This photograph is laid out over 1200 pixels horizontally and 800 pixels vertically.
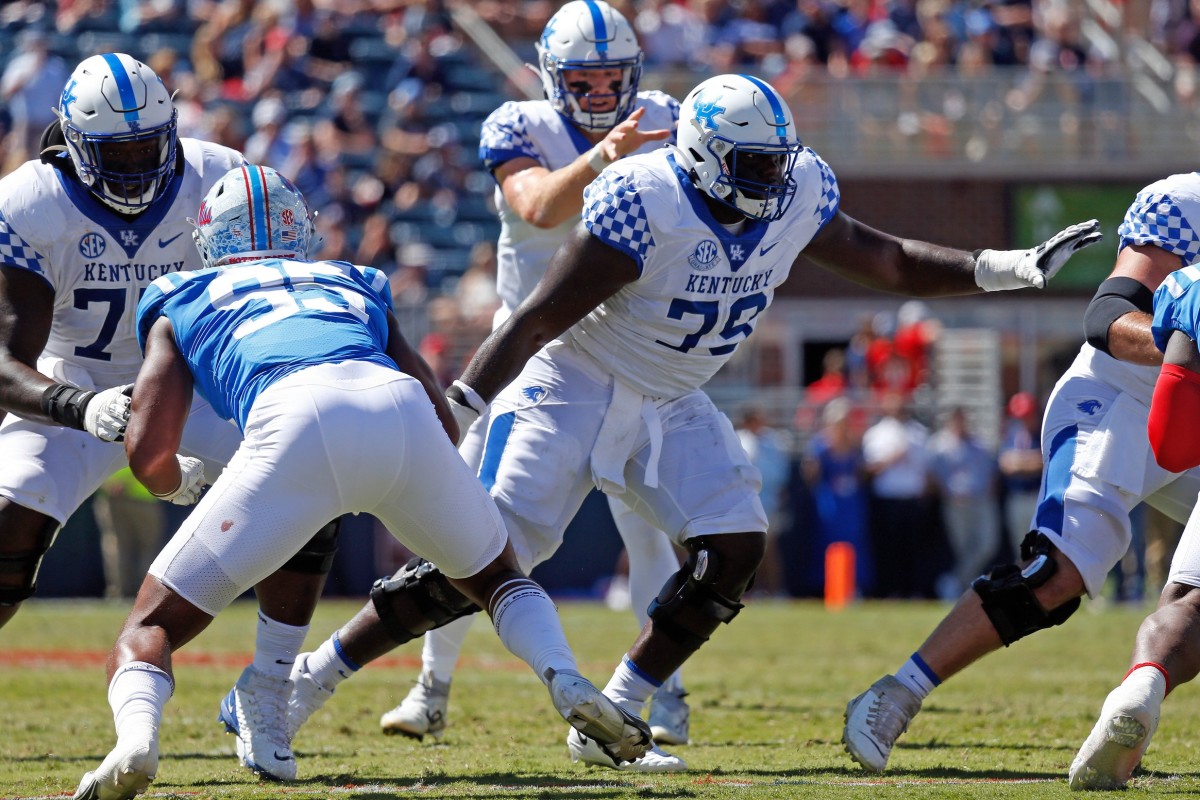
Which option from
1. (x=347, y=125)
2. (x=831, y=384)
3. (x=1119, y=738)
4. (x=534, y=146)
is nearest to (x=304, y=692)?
(x=534, y=146)

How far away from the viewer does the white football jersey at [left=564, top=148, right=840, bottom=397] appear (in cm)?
512

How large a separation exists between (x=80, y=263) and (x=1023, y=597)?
303 cm

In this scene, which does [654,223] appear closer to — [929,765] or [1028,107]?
[929,765]

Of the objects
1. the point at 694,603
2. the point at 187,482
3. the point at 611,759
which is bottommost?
the point at 611,759

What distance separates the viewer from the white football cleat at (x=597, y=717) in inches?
161

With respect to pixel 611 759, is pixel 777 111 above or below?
above

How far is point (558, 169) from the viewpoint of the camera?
237 inches

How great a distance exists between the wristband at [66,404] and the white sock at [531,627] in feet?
4.06

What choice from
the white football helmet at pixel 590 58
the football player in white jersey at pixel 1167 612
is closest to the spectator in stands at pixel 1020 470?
the white football helmet at pixel 590 58

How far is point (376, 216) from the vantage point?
15469 mm

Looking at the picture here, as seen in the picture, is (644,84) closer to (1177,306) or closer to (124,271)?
(124,271)

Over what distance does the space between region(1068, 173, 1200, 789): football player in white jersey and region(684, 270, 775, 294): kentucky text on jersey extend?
1271mm

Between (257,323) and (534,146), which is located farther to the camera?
(534,146)

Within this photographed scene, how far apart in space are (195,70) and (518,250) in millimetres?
10967
